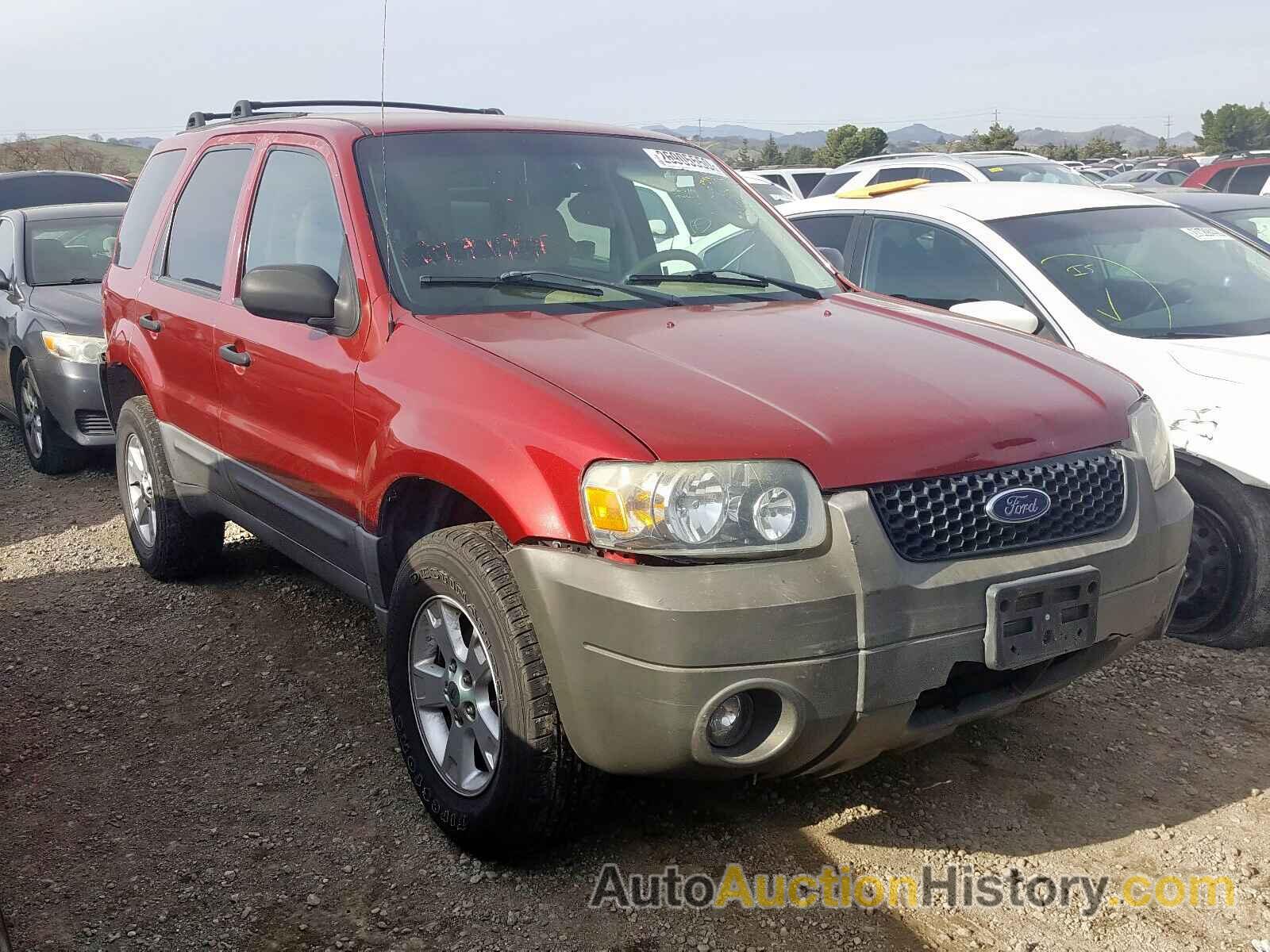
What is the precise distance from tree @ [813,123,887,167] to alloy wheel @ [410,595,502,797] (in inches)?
2119

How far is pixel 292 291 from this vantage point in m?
3.50

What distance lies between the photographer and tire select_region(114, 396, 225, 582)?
5.13 meters

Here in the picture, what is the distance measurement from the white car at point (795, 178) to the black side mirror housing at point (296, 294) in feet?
55.0

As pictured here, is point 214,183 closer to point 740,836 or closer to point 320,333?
point 320,333

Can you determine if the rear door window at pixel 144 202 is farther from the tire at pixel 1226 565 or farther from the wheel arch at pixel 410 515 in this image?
the tire at pixel 1226 565

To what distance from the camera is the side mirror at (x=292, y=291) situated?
3.50 metres

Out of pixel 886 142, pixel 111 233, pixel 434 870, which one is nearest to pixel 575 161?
pixel 434 870

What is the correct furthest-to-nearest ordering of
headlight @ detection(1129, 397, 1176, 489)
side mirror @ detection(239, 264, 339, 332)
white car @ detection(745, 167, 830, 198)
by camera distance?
white car @ detection(745, 167, 830, 198) < side mirror @ detection(239, 264, 339, 332) < headlight @ detection(1129, 397, 1176, 489)

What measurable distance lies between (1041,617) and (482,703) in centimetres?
133

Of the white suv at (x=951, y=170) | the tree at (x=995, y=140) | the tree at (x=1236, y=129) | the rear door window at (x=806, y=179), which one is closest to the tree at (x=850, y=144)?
the tree at (x=995, y=140)

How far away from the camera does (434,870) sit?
126 inches

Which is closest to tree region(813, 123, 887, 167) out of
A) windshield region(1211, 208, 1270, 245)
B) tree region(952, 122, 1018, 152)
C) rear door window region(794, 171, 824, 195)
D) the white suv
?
tree region(952, 122, 1018, 152)

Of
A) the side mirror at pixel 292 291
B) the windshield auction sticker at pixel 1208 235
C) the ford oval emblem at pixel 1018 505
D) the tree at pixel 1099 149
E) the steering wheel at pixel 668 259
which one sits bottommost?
the ford oval emblem at pixel 1018 505

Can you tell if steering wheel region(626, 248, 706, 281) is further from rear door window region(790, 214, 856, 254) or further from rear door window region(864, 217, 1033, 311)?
rear door window region(790, 214, 856, 254)
